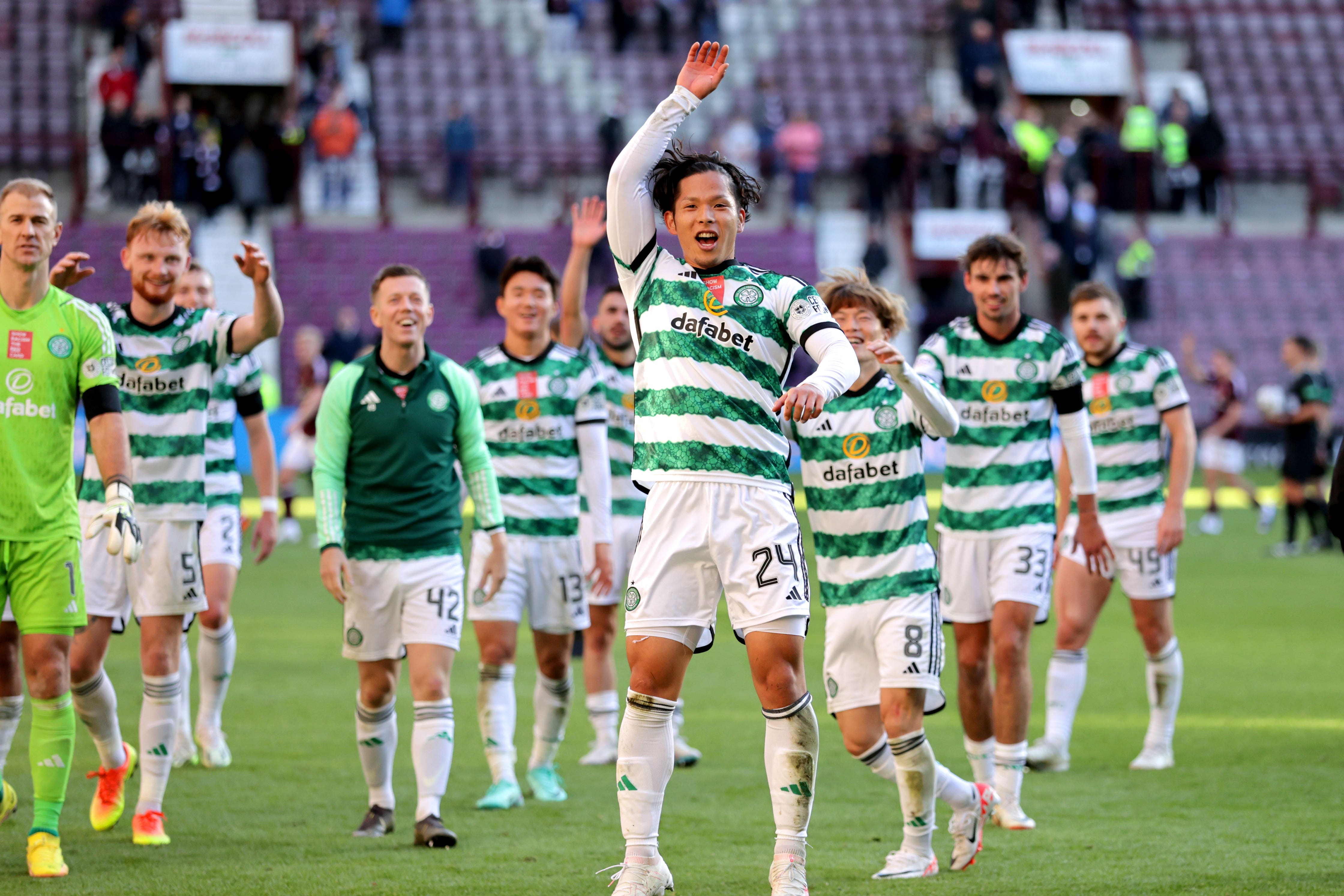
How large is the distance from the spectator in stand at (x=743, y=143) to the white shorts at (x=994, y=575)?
1898 cm

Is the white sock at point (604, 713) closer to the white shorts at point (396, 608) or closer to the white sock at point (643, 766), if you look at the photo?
the white shorts at point (396, 608)

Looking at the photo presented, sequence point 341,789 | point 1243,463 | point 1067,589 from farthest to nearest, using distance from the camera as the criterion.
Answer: point 1243,463 → point 1067,589 → point 341,789

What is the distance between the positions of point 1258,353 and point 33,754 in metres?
24.6

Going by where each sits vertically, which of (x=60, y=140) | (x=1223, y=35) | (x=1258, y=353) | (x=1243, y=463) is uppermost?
(x=1223, y=35)

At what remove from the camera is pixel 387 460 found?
5891mm

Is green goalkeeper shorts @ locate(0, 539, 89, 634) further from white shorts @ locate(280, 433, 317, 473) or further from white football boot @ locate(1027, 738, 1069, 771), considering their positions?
white shorts @ locate(280, 433, 317, 473)

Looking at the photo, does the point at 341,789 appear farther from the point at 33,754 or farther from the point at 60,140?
the point at 60,140

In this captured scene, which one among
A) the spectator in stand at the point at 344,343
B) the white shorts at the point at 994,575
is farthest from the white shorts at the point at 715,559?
the spectator in stand at the point at 344,343

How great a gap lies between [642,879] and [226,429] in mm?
3877

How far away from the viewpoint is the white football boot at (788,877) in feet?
14.5

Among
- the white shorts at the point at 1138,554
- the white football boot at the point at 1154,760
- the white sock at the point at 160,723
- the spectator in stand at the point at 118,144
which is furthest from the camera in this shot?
the spectator in stand at the point at 118,144

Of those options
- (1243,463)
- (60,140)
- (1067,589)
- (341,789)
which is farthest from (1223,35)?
(341,789)

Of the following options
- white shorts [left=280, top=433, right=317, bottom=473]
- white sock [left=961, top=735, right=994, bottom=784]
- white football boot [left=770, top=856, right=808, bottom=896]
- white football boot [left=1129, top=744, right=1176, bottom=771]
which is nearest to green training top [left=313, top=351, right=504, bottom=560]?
white football boot [left=770, top=856, right=808, bottom=896]

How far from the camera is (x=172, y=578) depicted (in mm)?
6188
